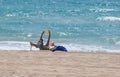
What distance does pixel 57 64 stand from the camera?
12.1 meters

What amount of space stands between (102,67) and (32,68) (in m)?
1.45

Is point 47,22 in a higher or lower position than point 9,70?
lower

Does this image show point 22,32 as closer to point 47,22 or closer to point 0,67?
point 47,22

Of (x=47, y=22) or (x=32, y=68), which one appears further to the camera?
(x=47, y=22)

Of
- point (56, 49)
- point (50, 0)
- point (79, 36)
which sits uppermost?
point (56, 49)

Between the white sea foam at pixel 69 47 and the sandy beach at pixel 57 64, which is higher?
the sandy beach at pixel 57 64

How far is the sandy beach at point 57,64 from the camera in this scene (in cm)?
1106

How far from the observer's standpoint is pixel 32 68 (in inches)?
453

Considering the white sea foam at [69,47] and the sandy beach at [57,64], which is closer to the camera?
the sandy beach at [57,64]

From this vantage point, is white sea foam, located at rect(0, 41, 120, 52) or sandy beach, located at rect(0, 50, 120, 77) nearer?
sandy beach, located at rect(0, 50, 120, 77)

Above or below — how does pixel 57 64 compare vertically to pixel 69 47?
above

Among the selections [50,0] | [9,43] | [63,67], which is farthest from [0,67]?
[50,0]

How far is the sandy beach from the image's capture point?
36.3ft

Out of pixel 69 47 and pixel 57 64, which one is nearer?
pixel 57 64
